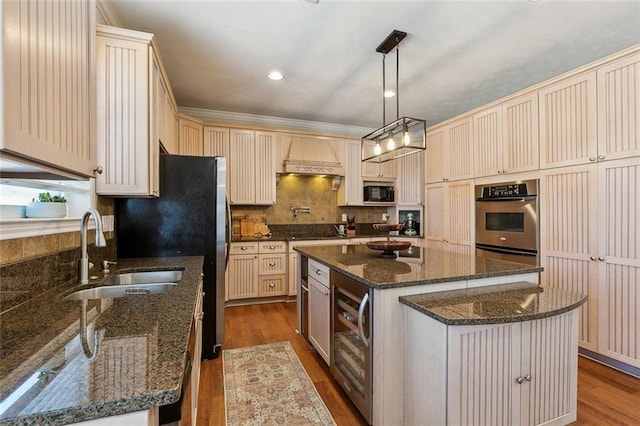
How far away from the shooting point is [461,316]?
136 cm

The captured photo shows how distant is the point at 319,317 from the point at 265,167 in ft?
8.23

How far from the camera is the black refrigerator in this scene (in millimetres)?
2346

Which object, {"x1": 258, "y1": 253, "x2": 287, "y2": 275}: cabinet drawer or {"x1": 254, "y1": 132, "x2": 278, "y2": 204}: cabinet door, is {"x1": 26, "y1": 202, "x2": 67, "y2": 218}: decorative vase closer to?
{"x1": 258, "y1": 253, "x2": 287, "y2": 275}: cabinet drawer

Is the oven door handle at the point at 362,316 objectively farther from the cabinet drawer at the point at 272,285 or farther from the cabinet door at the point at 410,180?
the cabinet door at the point at 410,180

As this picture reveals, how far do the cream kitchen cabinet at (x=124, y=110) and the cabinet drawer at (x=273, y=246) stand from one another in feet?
7.36

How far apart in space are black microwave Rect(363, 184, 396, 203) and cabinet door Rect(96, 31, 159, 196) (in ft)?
11.4

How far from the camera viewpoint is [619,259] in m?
2.35

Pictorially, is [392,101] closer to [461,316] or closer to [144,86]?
[144,86]

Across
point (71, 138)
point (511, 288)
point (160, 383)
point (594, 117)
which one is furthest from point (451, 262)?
point (71, 138)

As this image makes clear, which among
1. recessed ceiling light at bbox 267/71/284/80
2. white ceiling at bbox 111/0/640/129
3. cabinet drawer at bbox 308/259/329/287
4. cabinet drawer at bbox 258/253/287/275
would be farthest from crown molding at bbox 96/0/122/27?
cabinet drawer at bbox 258/253/287/275

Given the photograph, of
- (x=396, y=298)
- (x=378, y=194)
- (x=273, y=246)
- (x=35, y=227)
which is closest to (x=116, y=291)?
(x=35, y=227)

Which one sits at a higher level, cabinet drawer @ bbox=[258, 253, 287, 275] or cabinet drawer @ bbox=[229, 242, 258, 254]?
cabinet drawer @ bbox=[229, 242, 258, 254]

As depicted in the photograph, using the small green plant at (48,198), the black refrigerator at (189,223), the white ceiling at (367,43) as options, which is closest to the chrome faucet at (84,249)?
the small green plant at (48,198)

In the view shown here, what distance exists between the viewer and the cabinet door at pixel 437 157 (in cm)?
403
